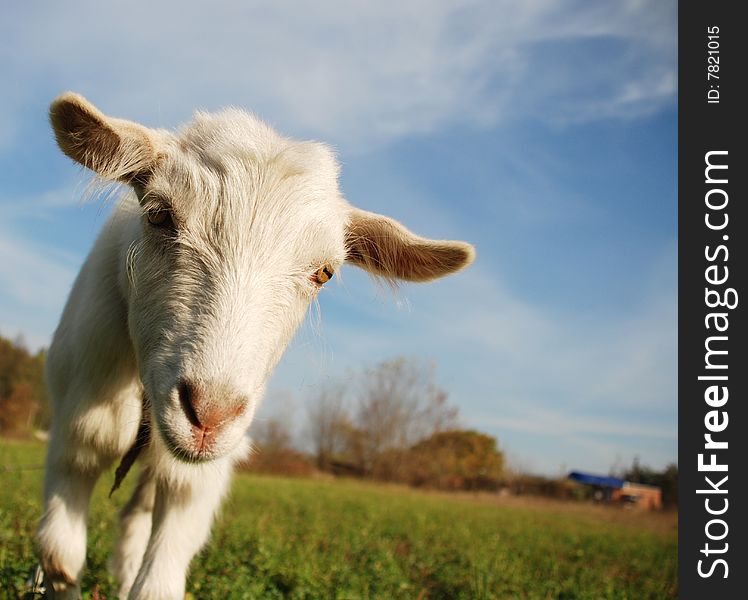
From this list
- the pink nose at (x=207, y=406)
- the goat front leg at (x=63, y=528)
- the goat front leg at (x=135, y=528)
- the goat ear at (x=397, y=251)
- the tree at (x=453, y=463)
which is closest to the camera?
the pink nose at (x=207, y=406)

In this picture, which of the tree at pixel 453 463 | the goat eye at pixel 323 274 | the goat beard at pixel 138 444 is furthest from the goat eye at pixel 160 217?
the tree at pixel 453 463

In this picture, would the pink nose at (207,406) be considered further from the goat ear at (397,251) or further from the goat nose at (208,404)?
the goat ear at (397,251)

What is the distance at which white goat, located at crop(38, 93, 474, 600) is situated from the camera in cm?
255

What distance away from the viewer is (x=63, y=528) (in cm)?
340

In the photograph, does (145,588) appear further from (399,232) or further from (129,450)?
(399,232)

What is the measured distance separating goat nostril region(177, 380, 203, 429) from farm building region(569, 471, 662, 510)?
1789 inches

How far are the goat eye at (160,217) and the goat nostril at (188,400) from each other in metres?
0.87

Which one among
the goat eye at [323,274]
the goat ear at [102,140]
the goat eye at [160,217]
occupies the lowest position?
the goat eye at [323,274]

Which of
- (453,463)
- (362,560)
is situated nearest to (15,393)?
(453,463)

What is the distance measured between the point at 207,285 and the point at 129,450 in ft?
4.60

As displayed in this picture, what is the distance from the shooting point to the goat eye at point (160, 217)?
2951 mm

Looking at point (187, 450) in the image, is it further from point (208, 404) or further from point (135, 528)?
point (135, 528)

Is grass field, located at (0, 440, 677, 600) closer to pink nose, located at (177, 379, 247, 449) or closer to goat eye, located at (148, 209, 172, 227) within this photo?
pink nose, located at (177, 379, 247, 449)

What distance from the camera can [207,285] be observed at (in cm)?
272
